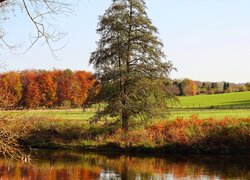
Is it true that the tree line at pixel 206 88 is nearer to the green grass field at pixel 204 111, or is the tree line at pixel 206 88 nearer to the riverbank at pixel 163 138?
the green grass field at pixel 204 111

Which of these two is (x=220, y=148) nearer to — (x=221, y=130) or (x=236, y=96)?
(x=221, y=130)

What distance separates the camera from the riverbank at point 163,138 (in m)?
32.6

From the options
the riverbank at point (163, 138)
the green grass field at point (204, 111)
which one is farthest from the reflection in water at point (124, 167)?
the green grass field at point (204, 111)

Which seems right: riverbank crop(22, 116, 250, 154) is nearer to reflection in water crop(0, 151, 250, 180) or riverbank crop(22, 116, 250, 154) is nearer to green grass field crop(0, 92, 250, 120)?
reflection in water crop(0, 151, 250, 180)

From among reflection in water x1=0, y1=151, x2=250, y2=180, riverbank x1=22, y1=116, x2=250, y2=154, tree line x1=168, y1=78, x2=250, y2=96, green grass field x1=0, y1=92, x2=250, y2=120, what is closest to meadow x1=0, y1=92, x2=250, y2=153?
riverbank x1=22, y1=116, x2=250, y2=154

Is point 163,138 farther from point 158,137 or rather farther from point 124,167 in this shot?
point 124,167

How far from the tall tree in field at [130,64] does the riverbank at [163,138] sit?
155 cm

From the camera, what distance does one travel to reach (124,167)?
26016 millimetres

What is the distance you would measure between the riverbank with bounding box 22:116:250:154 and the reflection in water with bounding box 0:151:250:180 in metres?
1.94

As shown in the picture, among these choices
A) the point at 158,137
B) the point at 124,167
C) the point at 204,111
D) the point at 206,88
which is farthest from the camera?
the point at 206,88

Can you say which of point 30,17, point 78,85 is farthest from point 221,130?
point 78,85

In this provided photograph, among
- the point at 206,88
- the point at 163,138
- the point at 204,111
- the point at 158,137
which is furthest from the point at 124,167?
the point at 206,88

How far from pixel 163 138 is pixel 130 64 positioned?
6590 millimetres

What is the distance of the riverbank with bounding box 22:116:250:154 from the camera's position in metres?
32.6
